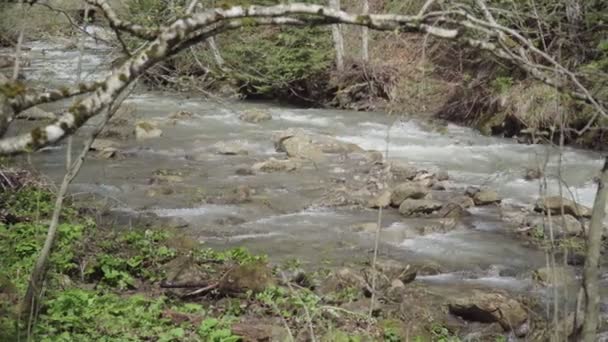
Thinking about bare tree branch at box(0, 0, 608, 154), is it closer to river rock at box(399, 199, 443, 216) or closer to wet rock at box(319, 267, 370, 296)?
wet rock at box(319, 267, 370, 296)

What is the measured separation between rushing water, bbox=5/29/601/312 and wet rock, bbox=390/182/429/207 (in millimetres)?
338

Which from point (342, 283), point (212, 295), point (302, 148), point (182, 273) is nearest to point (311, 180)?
point (302, 148)

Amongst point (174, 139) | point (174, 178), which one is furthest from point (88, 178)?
point (174, 139)

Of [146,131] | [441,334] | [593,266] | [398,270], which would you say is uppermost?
[593,266]

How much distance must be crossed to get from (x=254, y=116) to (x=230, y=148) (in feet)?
11.7

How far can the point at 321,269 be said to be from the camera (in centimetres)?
783

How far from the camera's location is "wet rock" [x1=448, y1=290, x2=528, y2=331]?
642 cm

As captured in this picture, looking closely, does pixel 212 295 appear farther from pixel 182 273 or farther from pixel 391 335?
pixel 391 335

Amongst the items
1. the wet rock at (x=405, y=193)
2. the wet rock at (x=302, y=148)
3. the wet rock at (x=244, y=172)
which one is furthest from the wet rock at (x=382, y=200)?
the wet rock at (x=302, y=148)

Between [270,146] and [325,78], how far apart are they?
6.39 meters

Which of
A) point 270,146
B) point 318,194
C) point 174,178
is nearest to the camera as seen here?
point 318,194

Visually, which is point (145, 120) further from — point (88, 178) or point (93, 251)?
point (93, 251)

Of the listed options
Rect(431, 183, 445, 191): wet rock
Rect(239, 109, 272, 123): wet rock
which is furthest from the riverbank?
Rect(239, 109, 272, 123): wet rock

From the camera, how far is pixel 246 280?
649 centimetres
